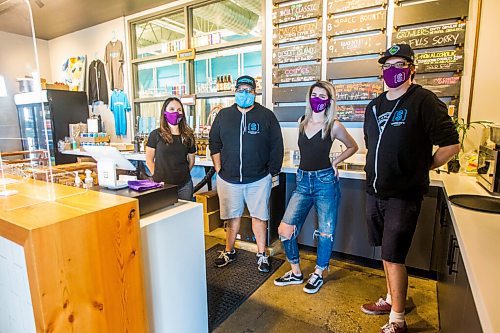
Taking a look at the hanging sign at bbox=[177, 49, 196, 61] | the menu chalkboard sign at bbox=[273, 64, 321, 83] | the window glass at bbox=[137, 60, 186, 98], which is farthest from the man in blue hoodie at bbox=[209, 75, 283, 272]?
the window glass at bbox=[137, 60, 186, 98]

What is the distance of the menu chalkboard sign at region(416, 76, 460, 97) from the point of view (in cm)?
267

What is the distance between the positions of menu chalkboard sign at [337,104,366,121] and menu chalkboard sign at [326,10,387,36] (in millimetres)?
735

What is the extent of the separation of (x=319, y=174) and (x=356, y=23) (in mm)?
1788

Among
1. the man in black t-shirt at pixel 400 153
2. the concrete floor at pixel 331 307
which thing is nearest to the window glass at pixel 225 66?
the man in black t-shirt at pixel 400 153

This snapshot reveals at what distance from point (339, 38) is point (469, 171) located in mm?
1754

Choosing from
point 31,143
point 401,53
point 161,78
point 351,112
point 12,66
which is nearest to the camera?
point 12,66

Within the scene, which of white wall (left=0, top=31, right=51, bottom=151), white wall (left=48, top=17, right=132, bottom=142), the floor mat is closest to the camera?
white wall (left=0, top=31, right=51, bottom=151)

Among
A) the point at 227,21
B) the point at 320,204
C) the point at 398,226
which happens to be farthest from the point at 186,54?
the point at 398,226

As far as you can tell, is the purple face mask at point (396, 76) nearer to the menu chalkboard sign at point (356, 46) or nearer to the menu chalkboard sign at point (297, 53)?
the menu chalkboard sign at point (356, 46)

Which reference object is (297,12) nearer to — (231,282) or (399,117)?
(399,117)

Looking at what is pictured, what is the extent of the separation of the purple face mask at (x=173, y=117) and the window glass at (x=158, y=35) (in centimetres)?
239

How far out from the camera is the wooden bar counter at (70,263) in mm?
921

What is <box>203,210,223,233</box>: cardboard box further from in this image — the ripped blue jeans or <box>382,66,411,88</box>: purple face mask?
<box>382,66,411,88</box>: purple face mask

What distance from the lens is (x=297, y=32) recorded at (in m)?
3.36
